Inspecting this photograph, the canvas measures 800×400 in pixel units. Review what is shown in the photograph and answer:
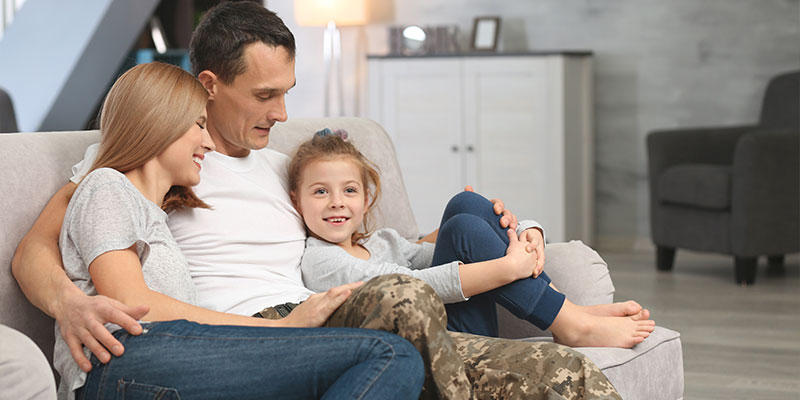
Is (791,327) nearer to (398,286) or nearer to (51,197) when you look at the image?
(398,286)

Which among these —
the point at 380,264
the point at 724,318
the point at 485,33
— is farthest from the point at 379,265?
the point at 485,33

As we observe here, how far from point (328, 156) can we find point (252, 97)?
0.18 m

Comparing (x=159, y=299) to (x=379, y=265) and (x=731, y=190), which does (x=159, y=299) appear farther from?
(x=731, y=190)

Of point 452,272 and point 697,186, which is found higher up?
point 452,272

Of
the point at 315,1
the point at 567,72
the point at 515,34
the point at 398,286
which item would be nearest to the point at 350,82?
the point at 315,1

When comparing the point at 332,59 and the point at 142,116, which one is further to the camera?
the point at 332,59

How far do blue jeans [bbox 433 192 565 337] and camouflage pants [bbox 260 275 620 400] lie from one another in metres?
0.16

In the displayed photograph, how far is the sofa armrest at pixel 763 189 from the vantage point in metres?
3.86

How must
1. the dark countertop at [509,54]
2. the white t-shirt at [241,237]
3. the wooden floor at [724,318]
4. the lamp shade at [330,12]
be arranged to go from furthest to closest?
the lamp shade at [330,12] → the dark countertop at [509,54] → the wooden floor at [724,318] → the white t-shirt at [241,237]

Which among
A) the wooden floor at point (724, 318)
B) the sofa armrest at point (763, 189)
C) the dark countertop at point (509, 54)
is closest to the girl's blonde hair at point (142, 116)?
the wooden floor at point (724, 318)

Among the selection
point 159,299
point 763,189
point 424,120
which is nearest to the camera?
point 159,299

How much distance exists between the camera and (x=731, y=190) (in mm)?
3947

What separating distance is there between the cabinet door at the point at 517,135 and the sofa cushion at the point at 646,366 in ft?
9.69

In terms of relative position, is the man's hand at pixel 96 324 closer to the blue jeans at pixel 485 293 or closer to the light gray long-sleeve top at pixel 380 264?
the light gray long-sleeve top at pixel 380 264
